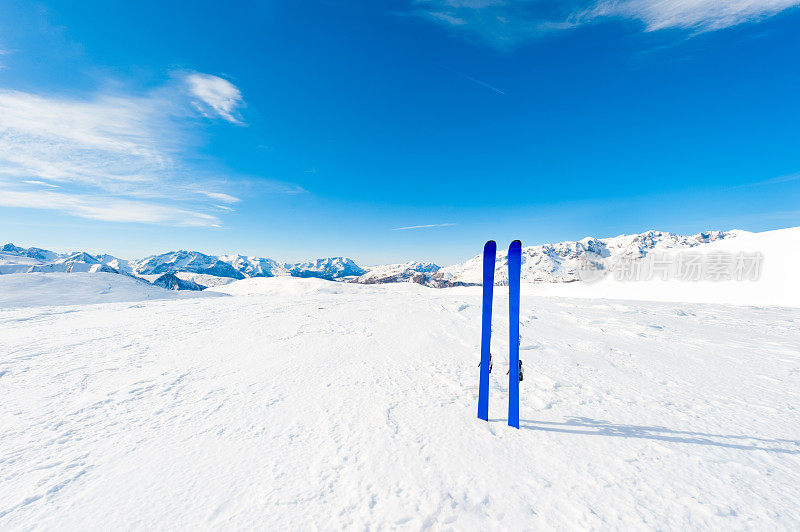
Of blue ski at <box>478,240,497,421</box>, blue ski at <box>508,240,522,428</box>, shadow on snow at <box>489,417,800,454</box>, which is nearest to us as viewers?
shadow on snow at <box>489,417,800,454</box>


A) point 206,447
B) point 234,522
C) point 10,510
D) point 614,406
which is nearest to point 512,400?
point 614,406

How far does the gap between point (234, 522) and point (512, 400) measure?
12.1 ft

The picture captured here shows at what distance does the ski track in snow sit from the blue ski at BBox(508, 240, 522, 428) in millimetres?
288

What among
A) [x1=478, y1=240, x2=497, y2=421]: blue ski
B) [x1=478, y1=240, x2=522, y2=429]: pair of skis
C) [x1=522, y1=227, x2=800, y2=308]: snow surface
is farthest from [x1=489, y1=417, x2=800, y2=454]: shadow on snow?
[x1=522, y1=227, x2=800, y2=308]: snow surface

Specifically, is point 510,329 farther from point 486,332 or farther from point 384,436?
point 384,436

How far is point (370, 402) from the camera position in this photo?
16.2 ft

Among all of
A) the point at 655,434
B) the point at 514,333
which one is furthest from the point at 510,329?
the point at 655,434

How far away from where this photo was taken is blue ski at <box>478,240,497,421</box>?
14.9 feet

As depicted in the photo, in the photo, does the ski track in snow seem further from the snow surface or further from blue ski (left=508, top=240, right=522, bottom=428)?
the snow surface

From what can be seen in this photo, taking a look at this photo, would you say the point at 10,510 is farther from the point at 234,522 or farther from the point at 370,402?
the point at 370,402

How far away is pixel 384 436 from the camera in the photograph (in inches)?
157

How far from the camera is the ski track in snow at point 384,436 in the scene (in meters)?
2.81

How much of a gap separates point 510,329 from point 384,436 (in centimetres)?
239

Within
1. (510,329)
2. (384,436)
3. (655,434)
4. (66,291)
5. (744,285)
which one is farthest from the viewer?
(744,285)
